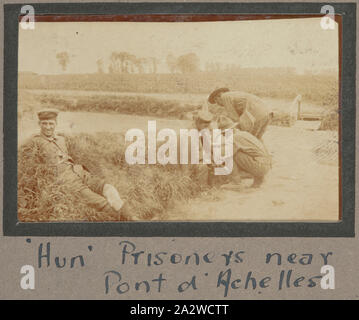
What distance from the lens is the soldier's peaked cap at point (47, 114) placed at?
1.93 metres

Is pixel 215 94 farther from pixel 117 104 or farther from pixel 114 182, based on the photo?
pixel 114 182

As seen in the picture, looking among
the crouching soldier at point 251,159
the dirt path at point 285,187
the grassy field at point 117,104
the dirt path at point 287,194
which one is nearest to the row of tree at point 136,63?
the grassy field at point 117,104

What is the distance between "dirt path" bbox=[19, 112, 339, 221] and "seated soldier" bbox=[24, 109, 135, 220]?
65 millimetres

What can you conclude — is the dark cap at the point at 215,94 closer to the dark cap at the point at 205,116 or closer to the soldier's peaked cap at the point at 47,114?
the dark cap at the point at 205,116

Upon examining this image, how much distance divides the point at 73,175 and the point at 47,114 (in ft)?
0.99

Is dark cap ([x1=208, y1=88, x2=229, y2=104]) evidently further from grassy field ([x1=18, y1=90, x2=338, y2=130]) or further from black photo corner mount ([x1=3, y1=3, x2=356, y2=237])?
black photo corner mount ([x1=3, y1=3, x2=356, y2=237])

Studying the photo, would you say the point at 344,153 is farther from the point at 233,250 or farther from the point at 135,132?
the point at 135,132

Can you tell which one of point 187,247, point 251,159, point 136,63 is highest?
point 136,63

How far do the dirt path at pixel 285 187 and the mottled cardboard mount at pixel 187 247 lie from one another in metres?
0.06

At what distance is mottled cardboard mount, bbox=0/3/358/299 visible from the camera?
1.93 meters

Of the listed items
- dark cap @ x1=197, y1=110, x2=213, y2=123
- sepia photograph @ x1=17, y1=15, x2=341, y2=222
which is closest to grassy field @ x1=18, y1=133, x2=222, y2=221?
sepia photograph @ x1=17, y1=15, x2=341, y2=222

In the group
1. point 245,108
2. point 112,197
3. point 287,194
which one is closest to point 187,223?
point 112,197

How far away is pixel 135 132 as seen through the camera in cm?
193

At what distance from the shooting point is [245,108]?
6.31ft
